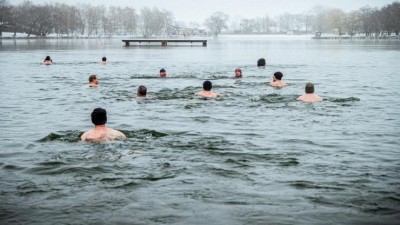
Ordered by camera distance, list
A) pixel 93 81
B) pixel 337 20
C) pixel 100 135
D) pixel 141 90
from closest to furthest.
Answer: pixel 100 135 < pixel 141 90 < pixel 93 81 < pixel 337 20

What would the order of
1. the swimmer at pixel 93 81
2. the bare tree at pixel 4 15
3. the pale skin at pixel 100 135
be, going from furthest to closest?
1. the bare tree at pixel 4 15
2. the swimmer at pixel 93 81
3. the pale skin at pixel 100 135

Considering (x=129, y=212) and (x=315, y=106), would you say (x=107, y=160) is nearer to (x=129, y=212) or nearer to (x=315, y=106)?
(x=129, y=212)

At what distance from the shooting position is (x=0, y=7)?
465 ft

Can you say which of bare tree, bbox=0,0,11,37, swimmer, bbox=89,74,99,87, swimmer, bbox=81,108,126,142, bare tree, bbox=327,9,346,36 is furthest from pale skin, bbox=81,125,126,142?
bare tree, bbox=327,9,346,36

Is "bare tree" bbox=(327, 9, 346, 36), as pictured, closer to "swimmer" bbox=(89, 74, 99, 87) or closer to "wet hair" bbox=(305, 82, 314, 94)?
"swimmer" bbox=(89, 74, 99, 87)

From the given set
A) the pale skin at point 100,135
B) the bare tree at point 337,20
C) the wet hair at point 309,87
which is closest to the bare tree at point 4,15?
the bare tree at point 337,20

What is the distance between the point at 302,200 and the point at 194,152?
3.40m

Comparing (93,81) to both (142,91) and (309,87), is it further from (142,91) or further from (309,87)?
(309,87)

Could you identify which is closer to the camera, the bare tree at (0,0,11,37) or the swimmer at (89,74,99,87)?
the swimmer at (89,74,99,87)

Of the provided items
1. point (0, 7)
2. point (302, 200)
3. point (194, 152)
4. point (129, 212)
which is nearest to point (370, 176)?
point (302, 200)

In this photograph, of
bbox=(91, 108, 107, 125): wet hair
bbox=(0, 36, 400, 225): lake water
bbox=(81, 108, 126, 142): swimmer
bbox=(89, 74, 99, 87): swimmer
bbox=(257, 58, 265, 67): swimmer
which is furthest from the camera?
bbox=(257, 58, 265, 67): swimmer

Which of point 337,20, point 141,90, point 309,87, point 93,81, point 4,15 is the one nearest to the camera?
point 309,87

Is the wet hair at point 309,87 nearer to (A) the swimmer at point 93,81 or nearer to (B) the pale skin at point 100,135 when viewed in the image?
Result: (B) the pale skin at point 100,135

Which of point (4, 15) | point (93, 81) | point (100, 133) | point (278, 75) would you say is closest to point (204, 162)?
point (100, 133)
